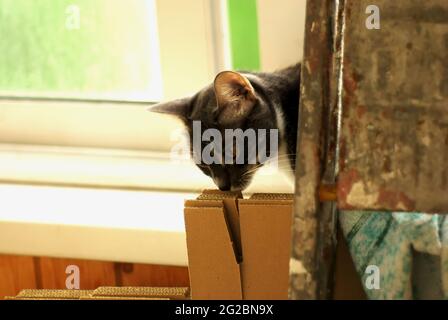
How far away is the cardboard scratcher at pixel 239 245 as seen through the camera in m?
1.08

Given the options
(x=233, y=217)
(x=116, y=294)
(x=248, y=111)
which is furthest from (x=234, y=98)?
(x=116, y=294)

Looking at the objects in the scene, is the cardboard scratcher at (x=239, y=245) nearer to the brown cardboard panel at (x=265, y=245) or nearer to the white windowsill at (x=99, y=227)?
the brown cardboard panel at (x=265, y=245)

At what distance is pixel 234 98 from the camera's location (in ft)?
4.25

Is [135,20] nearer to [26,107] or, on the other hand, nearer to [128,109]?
[128,109]

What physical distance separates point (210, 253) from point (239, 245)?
0.04 m

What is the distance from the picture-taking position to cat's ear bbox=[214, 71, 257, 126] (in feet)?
4.07

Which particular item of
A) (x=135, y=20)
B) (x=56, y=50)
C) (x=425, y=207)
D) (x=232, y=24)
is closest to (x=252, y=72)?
(x=232, y=24)

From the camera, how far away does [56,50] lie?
1615 millimetres

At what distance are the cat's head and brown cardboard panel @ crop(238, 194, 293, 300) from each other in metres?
0.23

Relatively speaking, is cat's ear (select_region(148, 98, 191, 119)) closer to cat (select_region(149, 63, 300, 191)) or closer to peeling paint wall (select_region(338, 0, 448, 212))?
cat (select_region(149, 63, 300, 191))

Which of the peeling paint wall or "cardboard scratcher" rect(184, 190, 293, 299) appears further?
"cardboard scratcher" rect(184, 190, 293, 299)

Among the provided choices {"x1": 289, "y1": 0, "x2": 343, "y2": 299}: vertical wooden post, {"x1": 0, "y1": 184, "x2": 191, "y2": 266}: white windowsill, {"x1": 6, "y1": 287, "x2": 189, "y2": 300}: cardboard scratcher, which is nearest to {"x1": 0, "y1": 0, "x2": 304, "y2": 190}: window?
{"x1": 0, "y1": 184, "x2": 191, "y2": 266}: white windowsill

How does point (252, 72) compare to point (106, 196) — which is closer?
point (252, 72)

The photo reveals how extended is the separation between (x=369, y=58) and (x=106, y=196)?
32.3 inches
